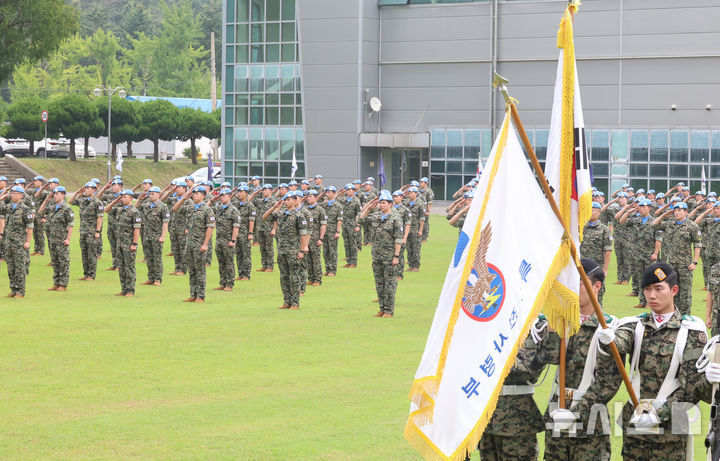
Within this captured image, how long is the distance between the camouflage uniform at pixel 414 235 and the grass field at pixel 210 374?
4.28 m

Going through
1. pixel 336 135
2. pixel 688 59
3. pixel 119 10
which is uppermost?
pixel 119 10

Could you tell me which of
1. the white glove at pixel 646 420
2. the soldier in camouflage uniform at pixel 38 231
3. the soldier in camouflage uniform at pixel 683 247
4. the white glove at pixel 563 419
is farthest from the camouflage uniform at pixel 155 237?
the white glove at pixel 646 420

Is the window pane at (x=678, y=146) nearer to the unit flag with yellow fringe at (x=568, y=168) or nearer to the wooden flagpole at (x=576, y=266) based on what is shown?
the unit flag with yellow fringe at (x=568, y=168)

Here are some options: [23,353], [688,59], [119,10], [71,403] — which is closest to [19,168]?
[688,59]

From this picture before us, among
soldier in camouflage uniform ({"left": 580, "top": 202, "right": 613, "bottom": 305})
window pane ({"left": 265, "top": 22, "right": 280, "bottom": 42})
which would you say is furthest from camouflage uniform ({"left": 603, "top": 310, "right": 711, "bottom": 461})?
window pane ({"left": 265, "top": 22, "right": 280, "bottom": 42})

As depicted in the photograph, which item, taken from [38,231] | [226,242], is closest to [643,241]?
[226,242]

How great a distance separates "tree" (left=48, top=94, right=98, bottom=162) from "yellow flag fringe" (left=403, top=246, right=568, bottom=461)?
5780 centimetres

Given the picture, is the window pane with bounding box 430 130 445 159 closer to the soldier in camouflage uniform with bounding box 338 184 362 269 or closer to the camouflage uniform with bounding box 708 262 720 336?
the soldier in camouflage uniform with bounding box 338 184 362 269

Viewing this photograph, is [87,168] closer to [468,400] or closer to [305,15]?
[305,15]

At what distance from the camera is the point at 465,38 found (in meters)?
50.2

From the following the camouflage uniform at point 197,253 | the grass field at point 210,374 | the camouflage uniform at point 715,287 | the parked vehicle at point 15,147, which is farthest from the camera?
the parked vehicle at point 15,147

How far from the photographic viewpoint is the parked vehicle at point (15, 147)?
2574 inches

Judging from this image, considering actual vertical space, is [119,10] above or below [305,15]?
above

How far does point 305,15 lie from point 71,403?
4290cm
